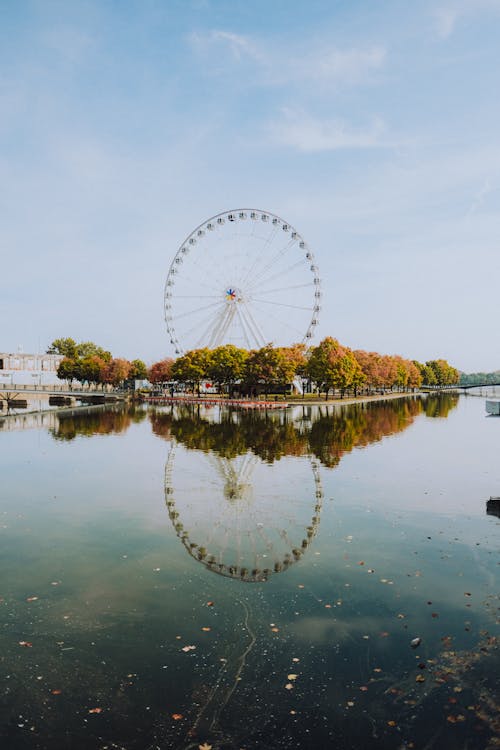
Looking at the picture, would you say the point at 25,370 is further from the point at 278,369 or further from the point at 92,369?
the point at 278,369

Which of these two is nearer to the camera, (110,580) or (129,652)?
(129,652)

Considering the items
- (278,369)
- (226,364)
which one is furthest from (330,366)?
(226,364)

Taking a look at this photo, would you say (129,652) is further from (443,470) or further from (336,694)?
(443,470)

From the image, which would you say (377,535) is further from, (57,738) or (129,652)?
(57,738)

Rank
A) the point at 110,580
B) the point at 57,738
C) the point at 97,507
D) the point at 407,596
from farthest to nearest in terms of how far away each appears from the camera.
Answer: the point at 97,507 < the point at 110,580 < the point at 407,596 < the point at 57,738

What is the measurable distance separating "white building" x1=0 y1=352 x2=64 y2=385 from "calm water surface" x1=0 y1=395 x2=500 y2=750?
16423 cm

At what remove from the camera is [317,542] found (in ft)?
53.3

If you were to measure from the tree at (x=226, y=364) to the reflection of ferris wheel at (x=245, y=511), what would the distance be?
3263 inches

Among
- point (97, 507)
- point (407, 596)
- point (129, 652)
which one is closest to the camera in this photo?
point (129, 652)

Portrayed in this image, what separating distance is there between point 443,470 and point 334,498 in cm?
936

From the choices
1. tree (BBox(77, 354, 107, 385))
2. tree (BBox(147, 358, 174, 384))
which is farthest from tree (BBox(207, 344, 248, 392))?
tree (BBox(77, 354, 107, 385))

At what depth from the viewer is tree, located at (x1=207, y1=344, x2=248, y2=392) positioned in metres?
114

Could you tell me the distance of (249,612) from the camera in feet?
37.8

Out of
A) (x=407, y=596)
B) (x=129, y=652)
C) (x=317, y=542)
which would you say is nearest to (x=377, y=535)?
(x=317, y=542)
